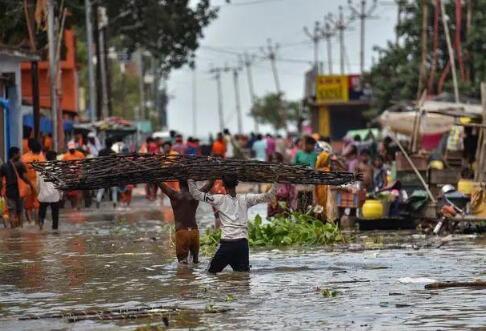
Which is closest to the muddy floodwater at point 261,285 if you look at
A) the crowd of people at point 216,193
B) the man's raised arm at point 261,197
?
the crowd of people at point 216,193

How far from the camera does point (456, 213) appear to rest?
2256 centimetres

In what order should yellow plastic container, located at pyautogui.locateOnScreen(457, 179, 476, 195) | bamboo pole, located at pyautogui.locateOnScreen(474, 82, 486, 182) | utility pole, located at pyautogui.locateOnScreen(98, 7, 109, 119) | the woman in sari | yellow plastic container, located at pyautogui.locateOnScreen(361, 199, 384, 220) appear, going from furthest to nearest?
utility pole, located at pyautogui.locateOnScreen(98, 7, 109, 119) → bamboo pole, located at pyautogui.locateOnScreen(474, 82, 486, 182) → yellow plastic container, located at pyautogui.locateOnScreen(361, 199, 384, 220) → yellow plastic container, located at pyautogui.locateOnScreen(457, 179, 476, 195) → the woman in sari

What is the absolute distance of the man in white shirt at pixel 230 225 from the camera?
53.0ft

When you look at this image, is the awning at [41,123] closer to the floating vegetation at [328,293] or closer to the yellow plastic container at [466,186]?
the yellow plastic container at [466,186]

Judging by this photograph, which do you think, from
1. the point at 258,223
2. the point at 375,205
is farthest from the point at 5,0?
the point at 258,223

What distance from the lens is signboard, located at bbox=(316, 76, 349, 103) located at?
2938 inches

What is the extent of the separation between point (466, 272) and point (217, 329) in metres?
5.41

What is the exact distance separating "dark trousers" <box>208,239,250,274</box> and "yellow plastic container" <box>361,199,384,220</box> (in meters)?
8.84

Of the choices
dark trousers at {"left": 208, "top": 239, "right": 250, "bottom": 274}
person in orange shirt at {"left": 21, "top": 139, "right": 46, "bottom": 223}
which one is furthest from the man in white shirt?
person in orange shirt at {"left": 21, "top": 139, "right": 46, "bottom": 223}

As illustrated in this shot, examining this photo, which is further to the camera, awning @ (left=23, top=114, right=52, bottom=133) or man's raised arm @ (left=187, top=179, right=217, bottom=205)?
awning @ (left=23, top=114, right=52, bottom=133)

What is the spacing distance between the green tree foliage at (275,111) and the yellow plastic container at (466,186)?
113 meters

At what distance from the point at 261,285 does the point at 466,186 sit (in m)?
9.58

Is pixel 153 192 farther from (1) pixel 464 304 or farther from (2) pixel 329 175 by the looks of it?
(1) pixel 464 304

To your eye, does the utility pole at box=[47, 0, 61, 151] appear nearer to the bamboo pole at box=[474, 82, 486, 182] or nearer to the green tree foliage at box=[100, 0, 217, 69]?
the bamboo pole at box=[474, 82, 486, 182]
